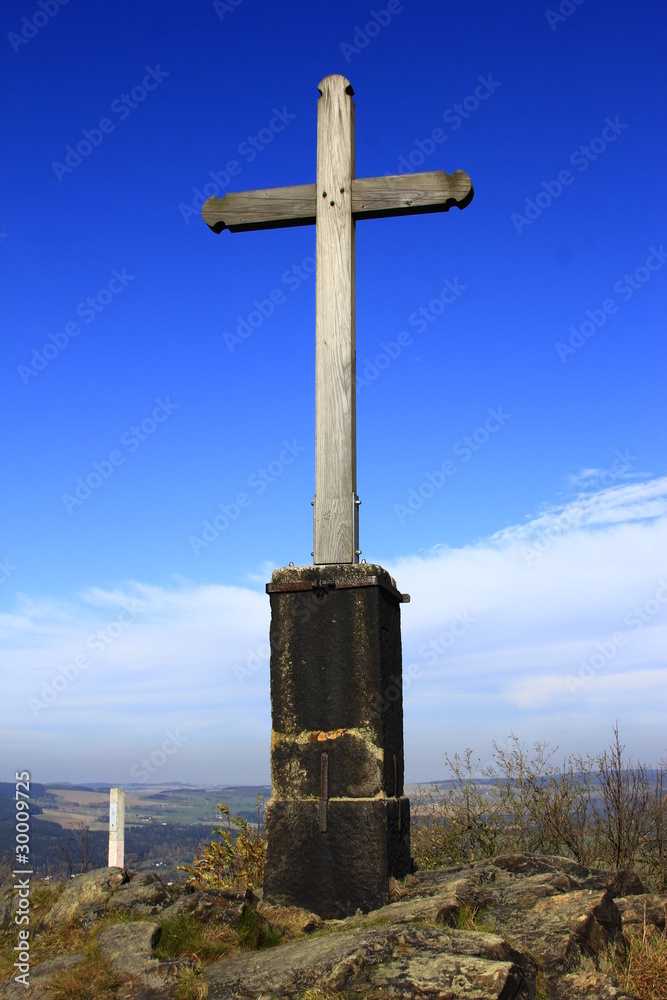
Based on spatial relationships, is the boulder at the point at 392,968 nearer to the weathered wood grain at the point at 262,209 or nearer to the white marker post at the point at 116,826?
the weathered wood grain at the point at 262,209

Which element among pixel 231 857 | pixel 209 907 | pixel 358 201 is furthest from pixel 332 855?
pixel 358 201

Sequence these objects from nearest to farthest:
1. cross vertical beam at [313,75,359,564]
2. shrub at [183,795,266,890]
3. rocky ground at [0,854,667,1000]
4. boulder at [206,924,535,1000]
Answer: boulder at [206,924,535,1000]
rocky ground at [0,854,667,1000]
cross vertical beam at [313,75,359,564]
shrub at [183,795,266,890]

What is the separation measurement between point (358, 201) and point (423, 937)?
15.4 ft

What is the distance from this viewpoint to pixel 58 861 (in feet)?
26.7

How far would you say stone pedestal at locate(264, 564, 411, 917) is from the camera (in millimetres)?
4691

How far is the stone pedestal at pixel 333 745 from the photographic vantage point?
469 cm

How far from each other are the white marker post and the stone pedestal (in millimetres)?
4143

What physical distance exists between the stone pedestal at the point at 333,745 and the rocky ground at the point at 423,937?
0.21m

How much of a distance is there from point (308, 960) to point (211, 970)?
1.94 feet

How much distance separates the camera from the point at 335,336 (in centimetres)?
562

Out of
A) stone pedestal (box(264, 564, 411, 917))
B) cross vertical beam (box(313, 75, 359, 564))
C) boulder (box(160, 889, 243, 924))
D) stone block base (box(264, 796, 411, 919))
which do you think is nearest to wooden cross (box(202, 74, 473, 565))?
cross vertical beam (box(313, 75, 359, 564))

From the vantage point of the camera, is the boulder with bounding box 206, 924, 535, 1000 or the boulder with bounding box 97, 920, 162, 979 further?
the boulder with bounding box 97, 920, 162, 979

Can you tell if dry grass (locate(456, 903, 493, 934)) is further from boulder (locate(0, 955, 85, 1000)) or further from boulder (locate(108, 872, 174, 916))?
boulder (locate(0, 955, 85, 1000))

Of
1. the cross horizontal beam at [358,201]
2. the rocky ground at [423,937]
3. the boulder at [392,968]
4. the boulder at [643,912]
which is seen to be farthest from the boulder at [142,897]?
the cross horizontal beam at [358,201]
